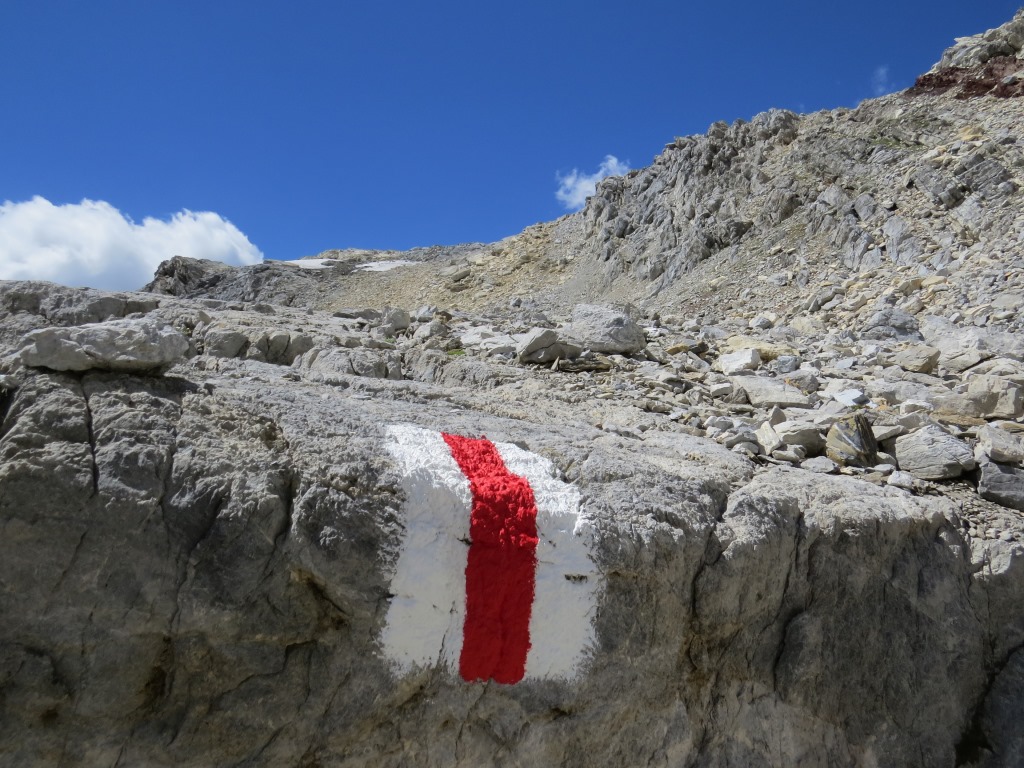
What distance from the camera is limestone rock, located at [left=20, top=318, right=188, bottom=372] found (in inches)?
186

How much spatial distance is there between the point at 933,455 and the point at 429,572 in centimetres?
524

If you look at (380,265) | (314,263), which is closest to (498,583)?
(380,265)

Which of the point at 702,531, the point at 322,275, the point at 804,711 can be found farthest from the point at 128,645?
the point at 322,275

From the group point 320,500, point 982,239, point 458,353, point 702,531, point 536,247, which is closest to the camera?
point 320,500

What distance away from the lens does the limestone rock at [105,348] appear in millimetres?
4727

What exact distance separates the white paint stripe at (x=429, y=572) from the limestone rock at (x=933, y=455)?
480 centimetres

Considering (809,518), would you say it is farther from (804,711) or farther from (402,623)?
(402,623)

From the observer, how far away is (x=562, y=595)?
196 inches

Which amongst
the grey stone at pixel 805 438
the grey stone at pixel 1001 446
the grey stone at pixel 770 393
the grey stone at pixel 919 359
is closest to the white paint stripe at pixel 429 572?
the grey stone at pixel 805 438

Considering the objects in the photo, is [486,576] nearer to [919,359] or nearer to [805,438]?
[805,438]

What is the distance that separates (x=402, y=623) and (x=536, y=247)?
36.1 meters

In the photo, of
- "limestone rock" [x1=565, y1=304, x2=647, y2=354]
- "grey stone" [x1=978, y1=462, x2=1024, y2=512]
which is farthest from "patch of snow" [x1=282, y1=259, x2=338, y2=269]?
"grey stone" [x1=978, y1=462, x2=1024, y2=512]

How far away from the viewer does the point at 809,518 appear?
5.80 meters

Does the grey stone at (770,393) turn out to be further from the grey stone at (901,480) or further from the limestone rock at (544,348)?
the limestone rock at (544,348)
